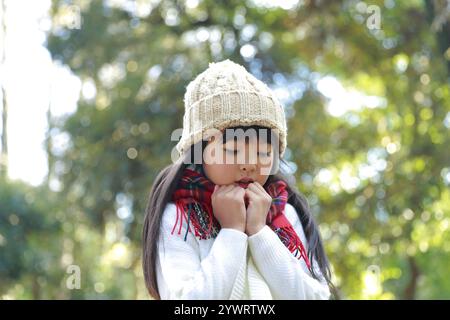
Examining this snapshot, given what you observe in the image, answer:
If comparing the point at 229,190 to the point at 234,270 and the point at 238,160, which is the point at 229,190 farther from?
the point at 234,270

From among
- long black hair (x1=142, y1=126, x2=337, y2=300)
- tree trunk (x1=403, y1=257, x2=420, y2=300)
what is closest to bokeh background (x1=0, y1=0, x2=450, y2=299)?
tree trunk (x1=403, y1=257, x2=420, y2=300)

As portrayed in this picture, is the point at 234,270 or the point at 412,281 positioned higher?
the point at 412,281

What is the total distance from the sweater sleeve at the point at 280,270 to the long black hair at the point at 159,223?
158mm

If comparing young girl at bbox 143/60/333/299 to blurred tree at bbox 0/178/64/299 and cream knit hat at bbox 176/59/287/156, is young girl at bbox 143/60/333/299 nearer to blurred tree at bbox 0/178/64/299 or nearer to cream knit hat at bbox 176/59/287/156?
cream knit hat at bbox 176/59/287/156

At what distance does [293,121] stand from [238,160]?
596cm

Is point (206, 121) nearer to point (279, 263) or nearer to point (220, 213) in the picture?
point (220, 213)

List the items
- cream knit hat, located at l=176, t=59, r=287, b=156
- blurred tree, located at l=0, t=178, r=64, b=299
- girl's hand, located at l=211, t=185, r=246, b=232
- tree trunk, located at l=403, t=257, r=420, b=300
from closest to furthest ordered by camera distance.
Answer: girl's hand, located at l=211, t=185, r=246, b=232 → cream knit hat, located at l=176, t=59, r=287, b=156 → blurred tree, located at l=0, t=178, r=64, b=299 → tree trunk, located at l=403, t=257, r=420, b=300

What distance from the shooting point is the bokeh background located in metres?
7.54

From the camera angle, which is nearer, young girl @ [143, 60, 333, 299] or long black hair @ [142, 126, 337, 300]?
young girl @ [143, 60, 333, 299]

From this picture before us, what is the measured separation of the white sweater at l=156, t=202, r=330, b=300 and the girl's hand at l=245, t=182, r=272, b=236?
0.07ft

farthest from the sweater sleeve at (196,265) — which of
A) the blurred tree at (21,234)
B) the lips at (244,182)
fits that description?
the blurred tree at (21,234)

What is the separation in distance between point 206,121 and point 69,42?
612 cm

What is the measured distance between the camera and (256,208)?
1775 millimetres

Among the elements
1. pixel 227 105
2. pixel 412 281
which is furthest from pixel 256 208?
pixel 412 281
